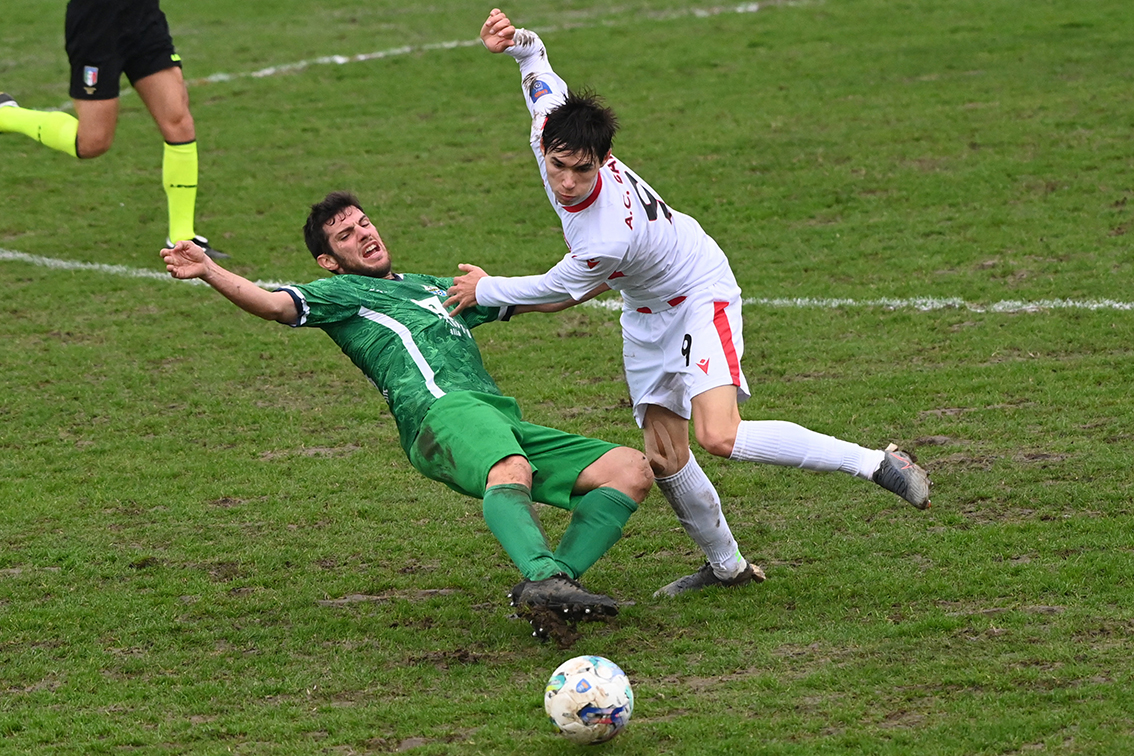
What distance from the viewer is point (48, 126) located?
10156 mm

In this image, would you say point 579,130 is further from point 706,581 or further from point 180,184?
point 180,184

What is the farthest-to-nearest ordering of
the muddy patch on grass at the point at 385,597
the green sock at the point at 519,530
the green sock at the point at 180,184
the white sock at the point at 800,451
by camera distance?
the green sock at the point at 180,184, the muddy patch on grass at the point at 385,597, the white sock at the point at 800,451, the green sock at the point at 519,530

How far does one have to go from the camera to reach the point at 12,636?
5.38 metres

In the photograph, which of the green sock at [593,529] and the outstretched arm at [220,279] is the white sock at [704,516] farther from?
the outstretched arm at [220,279]

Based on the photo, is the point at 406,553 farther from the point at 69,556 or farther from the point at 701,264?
the point at 701,264

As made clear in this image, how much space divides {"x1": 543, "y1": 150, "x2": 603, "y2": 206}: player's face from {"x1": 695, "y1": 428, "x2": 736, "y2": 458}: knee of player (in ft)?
3.35

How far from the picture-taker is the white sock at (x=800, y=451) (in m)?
5.31

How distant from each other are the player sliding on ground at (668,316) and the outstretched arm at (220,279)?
71 centimetres

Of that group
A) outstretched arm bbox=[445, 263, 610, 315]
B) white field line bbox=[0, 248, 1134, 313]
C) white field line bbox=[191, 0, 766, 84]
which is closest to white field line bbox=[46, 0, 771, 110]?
white field line bbox=[191, 0, 766, 84]

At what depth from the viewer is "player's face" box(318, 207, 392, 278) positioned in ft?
18.7

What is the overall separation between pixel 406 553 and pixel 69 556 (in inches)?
59.7

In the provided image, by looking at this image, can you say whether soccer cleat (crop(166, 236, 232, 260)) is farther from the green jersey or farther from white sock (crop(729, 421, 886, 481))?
white sock (crop(729, 421, 886, 481))

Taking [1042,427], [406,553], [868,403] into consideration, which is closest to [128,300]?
[406,553]

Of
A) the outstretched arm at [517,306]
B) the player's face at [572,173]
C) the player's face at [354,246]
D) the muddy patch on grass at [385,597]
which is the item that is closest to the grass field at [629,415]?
the muddy patch on grass at [385,597]
